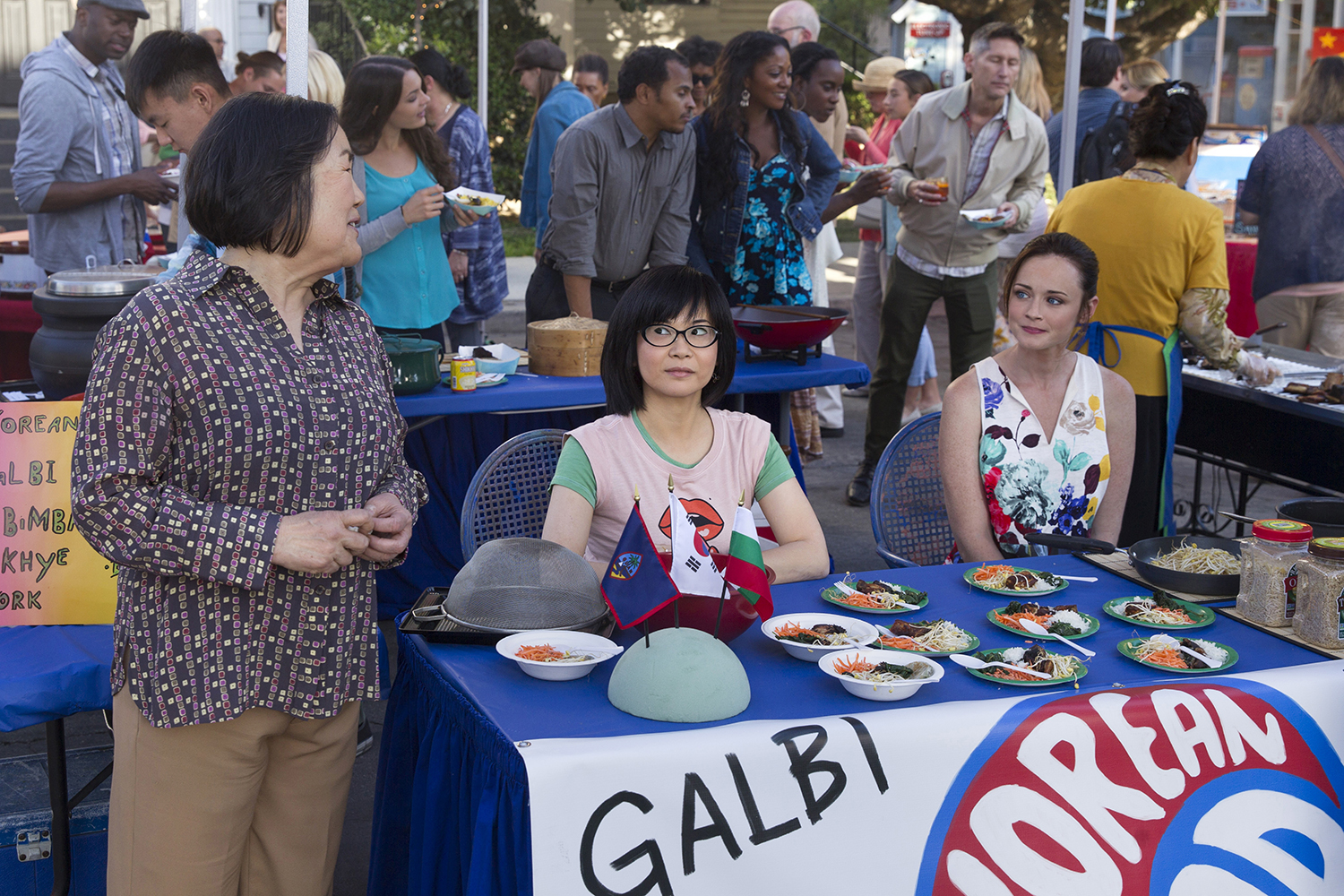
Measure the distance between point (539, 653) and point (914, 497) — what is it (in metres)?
1.71

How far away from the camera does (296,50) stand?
10.5ft

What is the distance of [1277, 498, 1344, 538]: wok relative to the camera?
260 cm

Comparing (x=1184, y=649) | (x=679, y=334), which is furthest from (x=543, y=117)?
(x=1184, y=649)

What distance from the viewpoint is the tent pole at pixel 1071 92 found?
17.4ft

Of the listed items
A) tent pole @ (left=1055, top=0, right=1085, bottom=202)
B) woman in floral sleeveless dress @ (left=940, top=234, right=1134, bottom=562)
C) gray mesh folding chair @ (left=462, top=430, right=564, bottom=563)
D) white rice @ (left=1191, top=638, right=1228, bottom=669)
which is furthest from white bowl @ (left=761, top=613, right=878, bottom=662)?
tent pole @ (left=1055, top=0, right=1085, bottom=202)

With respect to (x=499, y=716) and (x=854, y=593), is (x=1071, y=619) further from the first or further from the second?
(x=499, y=716)

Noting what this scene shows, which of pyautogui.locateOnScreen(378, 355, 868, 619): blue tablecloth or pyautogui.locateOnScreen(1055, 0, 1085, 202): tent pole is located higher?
pyautogui.locateOnScreen(1055, 0, 1085, 202): tent pole

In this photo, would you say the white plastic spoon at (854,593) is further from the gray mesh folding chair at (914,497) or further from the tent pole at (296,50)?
the tent pole at (296,50)

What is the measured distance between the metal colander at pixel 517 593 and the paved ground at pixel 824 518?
3.33ft

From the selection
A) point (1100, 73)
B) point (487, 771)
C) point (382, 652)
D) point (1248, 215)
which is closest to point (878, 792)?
point (487, 771)

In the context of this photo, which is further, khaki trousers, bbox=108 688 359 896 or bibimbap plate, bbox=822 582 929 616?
bibimbap plate, bbox=822 582 929 616

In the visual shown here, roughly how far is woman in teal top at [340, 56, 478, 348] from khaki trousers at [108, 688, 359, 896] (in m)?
2.40

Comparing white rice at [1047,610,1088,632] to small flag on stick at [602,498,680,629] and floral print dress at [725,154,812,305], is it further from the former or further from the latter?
floral print dress at [725,154,812,305]

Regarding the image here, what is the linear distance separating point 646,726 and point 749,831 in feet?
0.71
